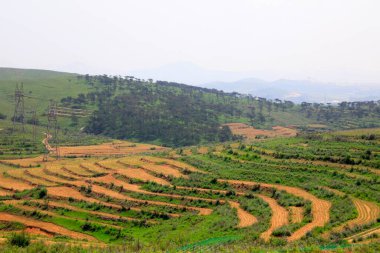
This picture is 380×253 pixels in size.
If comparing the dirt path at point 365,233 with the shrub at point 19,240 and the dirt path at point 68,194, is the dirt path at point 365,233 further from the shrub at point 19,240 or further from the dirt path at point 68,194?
the dirt path at point 68,194

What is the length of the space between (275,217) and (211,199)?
12.0 meters

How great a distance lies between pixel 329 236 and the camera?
1187 inches

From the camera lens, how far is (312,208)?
137 feet

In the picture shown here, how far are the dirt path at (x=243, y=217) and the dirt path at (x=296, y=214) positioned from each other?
3807 mm

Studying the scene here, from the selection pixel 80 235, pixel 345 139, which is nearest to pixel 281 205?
pixel 80 235

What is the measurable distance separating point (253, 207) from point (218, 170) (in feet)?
61.2

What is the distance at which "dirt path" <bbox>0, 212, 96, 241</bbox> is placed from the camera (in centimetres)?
4204

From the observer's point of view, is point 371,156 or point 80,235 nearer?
point 80,235

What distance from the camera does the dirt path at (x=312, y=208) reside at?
33.8m

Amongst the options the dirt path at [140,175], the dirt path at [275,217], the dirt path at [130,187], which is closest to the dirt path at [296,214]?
the dirt path at [275,217]

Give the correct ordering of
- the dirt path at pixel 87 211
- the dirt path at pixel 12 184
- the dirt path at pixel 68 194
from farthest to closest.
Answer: the dirt path at pixel 12 184 < the dirt path at pixel 68 194 < the dirt path at pixel 87 211

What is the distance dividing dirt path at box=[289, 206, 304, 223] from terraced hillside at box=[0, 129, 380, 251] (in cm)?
11

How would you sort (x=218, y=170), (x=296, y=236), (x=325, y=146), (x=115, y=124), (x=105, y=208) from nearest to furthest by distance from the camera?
(x=296, y=236) → (x=105, y=208) → (x=218, y=170) → (x=325, y=146) → (x=115, y=124)

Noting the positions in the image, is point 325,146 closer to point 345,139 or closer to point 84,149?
point 345,139
